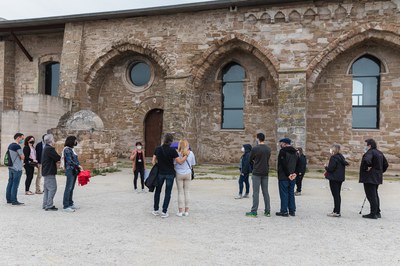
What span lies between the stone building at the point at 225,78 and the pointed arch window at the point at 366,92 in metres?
0.04

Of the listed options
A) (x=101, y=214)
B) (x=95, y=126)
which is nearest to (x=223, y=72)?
(x=95, y=126)

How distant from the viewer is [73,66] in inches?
694

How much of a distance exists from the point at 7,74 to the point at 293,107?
14.5 metres

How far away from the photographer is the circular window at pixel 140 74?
1816cm

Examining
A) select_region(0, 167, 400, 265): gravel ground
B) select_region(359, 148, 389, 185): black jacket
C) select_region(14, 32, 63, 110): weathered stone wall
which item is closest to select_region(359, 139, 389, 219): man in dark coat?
select_region(359, 148, 389, 185): black jacket

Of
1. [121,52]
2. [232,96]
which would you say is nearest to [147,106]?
[121,52]

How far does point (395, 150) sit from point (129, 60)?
11.7 m

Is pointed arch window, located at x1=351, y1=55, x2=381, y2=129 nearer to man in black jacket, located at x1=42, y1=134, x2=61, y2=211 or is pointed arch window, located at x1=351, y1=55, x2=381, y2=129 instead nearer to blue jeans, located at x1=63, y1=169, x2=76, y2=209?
blue jeans, located at x1=63, y1=169, x2=76, y2=209

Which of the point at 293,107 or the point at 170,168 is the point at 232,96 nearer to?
the point at 293,107

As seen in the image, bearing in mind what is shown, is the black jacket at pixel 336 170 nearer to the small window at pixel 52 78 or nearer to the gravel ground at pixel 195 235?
the gravel ground at pixel 195 235

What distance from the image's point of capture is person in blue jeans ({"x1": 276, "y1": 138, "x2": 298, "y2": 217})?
6.89 m

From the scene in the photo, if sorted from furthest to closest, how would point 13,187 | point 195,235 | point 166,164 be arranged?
1. point 13,187
2. point 166,164
3. point 195,235

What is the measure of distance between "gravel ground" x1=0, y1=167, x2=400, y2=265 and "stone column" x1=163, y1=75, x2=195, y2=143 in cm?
735

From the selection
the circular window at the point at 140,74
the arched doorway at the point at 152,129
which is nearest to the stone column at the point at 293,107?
the arched doorway at the point at 152,129
